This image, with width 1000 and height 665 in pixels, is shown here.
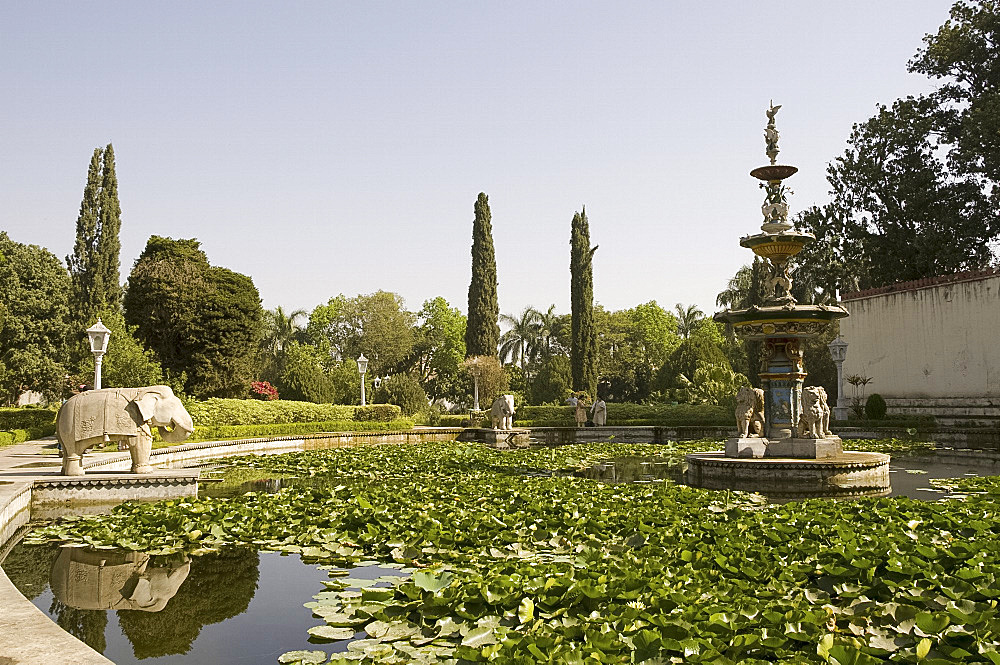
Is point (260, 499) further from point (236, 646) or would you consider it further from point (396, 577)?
point (236, 646)

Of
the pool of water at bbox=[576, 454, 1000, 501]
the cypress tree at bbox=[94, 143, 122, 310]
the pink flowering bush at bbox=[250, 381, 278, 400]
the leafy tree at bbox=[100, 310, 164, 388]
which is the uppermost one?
the cypress tree at bbox=[94, 143, 122, 310]

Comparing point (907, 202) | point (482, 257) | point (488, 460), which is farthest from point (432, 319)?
point (488, 460)

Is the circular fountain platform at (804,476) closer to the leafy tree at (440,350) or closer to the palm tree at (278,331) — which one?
the leafy tree at (440,350)

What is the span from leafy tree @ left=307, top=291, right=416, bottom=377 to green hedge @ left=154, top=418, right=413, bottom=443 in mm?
27594

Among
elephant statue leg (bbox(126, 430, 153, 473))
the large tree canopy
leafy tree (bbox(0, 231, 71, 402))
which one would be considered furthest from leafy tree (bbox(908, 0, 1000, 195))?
leafy tree (bbox(0, 231, 71, 402))

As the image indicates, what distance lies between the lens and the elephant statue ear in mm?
11008

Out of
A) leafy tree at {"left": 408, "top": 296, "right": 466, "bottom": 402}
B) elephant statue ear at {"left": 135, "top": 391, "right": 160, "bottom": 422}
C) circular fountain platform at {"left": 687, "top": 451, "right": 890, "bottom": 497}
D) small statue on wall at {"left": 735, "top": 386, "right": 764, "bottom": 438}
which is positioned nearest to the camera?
elephant statue ear at {"left": 135, "top": 391, "right": 160, "bottom": 422}

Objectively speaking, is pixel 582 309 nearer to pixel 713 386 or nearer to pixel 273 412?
pixel 713 386

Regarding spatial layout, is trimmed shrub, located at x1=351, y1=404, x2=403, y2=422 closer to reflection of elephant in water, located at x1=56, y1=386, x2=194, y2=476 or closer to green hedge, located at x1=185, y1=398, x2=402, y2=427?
green hedge, located at x1=185, y1=398, x2=402, y2=427

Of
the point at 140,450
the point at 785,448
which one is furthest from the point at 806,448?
the point at 140,450

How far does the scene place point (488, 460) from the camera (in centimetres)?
1600

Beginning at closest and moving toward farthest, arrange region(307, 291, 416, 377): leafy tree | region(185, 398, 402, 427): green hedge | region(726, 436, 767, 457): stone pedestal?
region(726, 436, 767, 457): stone pedestal → region(185, 398, 402, 427): green hedge → region(307, 291, 416, 377): leafy tree

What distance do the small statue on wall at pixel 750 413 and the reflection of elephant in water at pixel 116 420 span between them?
9.88 meters

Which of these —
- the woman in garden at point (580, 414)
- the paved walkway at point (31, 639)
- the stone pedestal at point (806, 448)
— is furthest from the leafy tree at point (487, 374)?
the paved walkway at point (31, 639)
